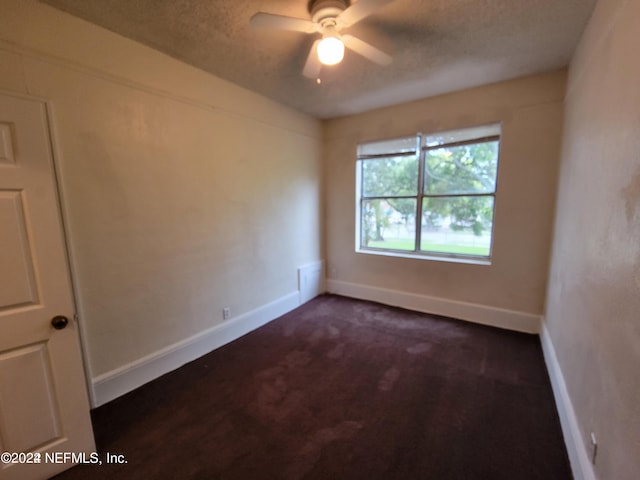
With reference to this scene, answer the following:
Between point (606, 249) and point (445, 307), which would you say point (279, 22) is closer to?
point (606, 249)

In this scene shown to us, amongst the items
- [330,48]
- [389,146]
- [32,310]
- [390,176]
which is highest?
[330,48]

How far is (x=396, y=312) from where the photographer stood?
370 cm

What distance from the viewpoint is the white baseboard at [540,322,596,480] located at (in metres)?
1.40

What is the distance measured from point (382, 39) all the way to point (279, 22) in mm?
921

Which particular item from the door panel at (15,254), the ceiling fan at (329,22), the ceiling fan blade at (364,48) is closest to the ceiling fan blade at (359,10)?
the ceiling fan at (329,22)

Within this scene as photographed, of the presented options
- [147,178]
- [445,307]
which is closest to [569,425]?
[445,307]

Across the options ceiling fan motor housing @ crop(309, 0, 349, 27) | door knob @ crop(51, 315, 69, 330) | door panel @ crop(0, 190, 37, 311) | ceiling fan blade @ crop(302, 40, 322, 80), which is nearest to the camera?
door panel @ crop(0, 190, 37, 311)

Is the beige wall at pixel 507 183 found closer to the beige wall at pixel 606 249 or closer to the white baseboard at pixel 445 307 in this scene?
the white baseboard at pixel 445 307

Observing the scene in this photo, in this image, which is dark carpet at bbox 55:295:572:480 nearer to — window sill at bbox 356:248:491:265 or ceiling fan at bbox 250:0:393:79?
window sill at bbox 356:248:491:265

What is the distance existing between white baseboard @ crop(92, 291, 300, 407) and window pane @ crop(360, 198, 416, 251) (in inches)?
66.2

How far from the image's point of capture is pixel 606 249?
53.5 inches

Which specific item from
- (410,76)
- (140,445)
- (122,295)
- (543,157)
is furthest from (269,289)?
(543,157)

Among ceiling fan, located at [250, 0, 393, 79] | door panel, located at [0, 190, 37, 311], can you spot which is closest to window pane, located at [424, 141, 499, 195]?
ceiling fan, located at [250, 0, 393, 79]

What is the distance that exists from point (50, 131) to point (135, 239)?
2.78ft
